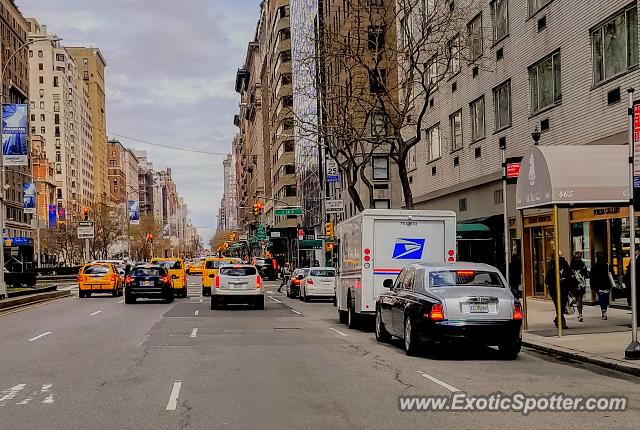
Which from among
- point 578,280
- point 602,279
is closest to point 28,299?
point 578,280

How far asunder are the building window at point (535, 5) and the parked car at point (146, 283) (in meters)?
18.1

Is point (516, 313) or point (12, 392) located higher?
point (516, 313)

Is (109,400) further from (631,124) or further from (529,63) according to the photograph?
(529,63)

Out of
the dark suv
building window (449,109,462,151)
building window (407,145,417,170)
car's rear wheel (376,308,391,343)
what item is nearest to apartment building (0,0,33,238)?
the dark suv

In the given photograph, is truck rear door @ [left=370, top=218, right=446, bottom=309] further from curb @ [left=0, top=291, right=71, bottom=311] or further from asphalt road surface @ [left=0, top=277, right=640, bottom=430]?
curb @ [left=0, top=291, right=71, bottom=311]

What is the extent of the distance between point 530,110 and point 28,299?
76.9 feet

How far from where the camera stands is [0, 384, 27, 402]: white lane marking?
36.0ft

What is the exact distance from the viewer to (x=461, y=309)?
14492mm

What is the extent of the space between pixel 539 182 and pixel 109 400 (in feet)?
36.7

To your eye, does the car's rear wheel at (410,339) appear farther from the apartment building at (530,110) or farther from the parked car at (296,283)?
the parked car at (296,283)

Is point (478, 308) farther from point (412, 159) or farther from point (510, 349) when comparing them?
point (412, 159)

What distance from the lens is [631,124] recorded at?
1415 centimetres

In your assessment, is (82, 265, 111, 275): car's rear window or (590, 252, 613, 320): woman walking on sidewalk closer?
(590, 252, 613, 320): woman walking on sidewalk

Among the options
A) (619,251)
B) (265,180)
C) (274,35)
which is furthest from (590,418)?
(265,180)
